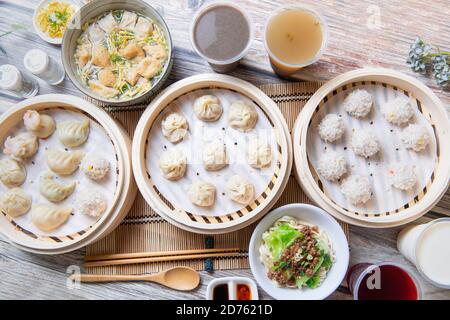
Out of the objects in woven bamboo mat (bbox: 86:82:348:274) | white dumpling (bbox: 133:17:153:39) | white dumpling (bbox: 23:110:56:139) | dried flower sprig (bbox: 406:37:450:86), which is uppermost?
white dumpling (bbox: 133:17:153:39)

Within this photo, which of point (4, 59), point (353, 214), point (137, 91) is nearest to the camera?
point (353, 214)

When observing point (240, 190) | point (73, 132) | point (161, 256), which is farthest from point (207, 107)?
point (161, 256)

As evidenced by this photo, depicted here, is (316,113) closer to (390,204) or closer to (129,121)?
(390,204)

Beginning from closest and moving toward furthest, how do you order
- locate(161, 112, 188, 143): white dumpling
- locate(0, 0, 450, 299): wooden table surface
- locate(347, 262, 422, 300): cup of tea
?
locate(347, 262, 422, 300): cup of tea
locate(161, 112, 188, 143): white dumpling
locate(0, 0, 450, 299): wooden table surface

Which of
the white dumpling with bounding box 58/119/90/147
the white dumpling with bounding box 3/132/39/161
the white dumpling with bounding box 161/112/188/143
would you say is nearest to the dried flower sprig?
the white dumpling with bounding box 161/112/188/143

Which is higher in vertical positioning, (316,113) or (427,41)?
(427,41)

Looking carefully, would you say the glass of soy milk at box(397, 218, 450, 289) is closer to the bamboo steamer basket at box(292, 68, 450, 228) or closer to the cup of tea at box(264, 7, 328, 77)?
the bamboo steamer basket at box(292, 68, 450, 228)

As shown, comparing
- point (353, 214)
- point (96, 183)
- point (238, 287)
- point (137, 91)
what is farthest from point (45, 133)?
point (353, 214)
